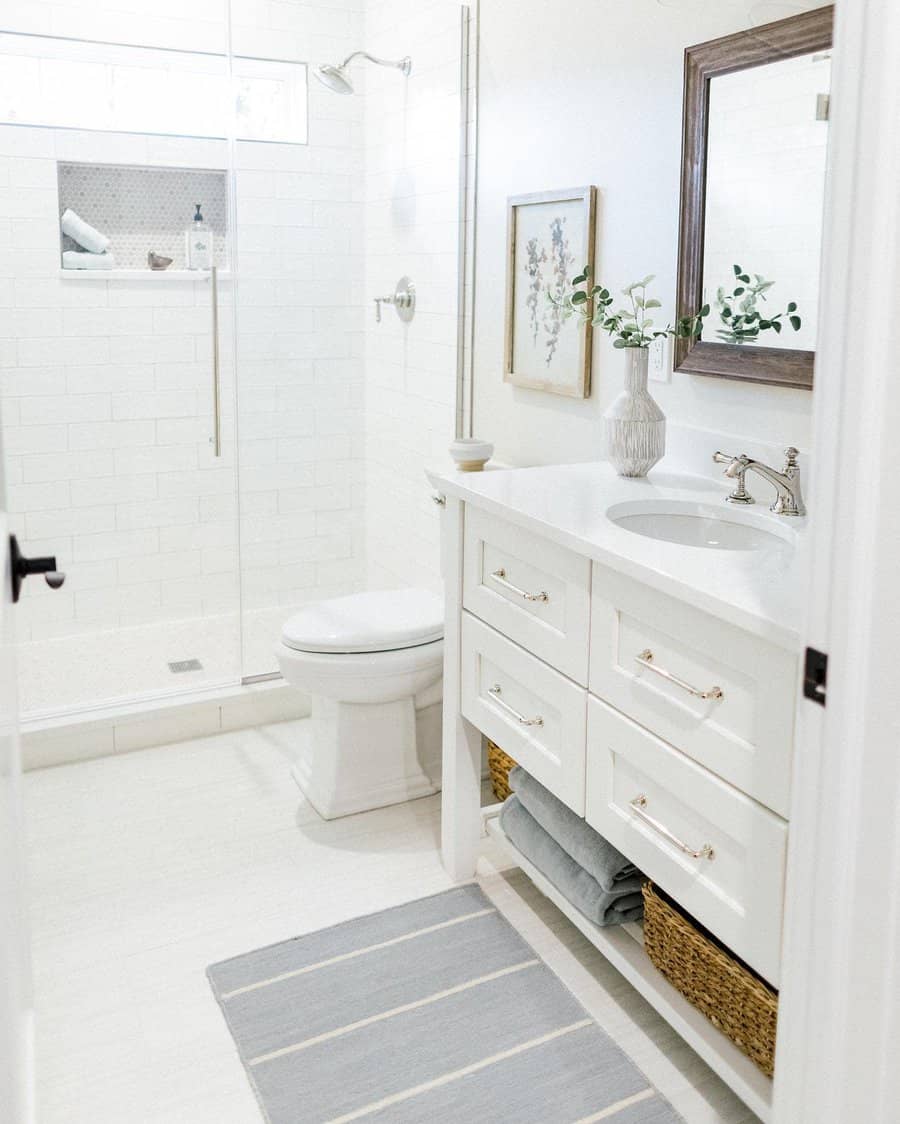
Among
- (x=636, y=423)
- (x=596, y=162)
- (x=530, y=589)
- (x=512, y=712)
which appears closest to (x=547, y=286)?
(x=596, y=162)

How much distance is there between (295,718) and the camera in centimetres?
329

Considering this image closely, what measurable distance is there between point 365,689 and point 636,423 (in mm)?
930

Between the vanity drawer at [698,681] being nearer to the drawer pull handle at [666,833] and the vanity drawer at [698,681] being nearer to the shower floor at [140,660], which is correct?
the drawer pull handle at [666,833]

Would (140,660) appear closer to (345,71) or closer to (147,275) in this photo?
(147,275)

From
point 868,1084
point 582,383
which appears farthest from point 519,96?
point 868,1084

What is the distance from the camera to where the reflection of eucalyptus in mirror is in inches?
79.0

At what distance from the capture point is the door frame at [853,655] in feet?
3.36

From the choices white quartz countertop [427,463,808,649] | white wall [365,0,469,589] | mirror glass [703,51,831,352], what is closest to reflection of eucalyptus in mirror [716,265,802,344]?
mirror glass [703,51,831,352]

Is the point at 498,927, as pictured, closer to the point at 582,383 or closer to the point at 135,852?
the point at 135,852

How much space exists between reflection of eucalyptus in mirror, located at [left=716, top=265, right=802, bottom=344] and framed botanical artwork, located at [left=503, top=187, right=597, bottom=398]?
1.49ft

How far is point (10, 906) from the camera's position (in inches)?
47.4

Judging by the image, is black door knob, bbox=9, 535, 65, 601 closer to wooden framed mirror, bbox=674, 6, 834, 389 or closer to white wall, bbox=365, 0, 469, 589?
wooden framed mirror, bbox=674, 6, 834, 389

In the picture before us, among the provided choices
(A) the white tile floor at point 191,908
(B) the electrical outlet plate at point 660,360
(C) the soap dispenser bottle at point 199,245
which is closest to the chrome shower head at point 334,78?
(C) the soap dispenser bottle at point 199,245

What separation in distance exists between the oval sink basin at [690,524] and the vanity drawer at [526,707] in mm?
321
